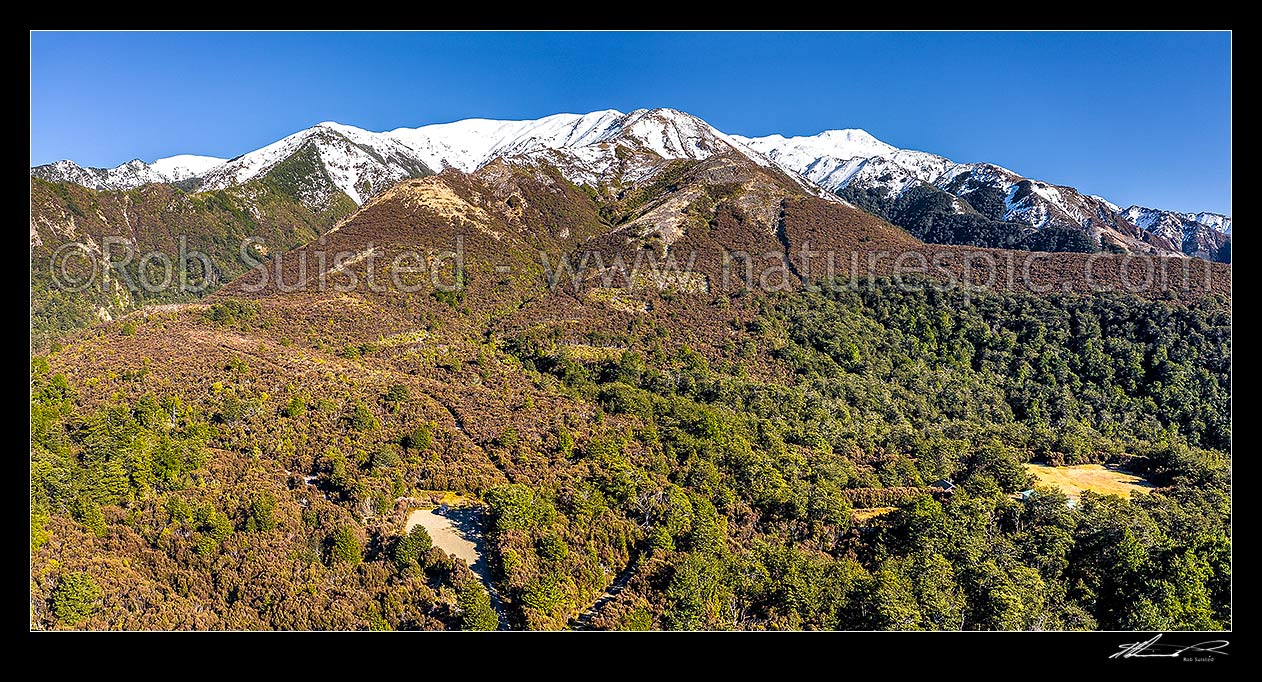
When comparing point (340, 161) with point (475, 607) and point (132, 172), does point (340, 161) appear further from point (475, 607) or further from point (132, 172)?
point (475, 607)

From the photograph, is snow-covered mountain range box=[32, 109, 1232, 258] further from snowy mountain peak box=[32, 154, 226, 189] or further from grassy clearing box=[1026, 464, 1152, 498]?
grassy clearing box=[1026, 464, 1152, 498]

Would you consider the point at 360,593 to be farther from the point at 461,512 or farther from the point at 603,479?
the point at 603,479

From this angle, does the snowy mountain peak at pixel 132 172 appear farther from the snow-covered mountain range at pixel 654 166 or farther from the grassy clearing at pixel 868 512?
the grassy clearing at pixel 868 512

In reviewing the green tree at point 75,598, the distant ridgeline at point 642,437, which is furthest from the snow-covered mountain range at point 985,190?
the green tree at point 75,598
